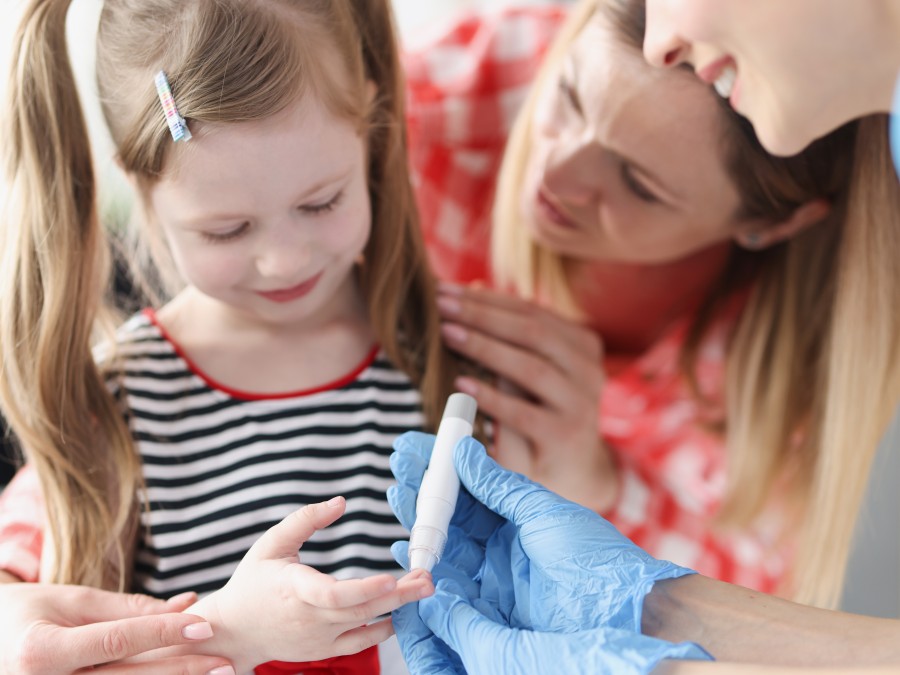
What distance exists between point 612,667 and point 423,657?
0.60ft

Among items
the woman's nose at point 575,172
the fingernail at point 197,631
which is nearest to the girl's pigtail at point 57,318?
the fingernail at point 197,631

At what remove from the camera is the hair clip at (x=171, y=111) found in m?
0.89

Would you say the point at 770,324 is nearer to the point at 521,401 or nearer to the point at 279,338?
the point at 521,401

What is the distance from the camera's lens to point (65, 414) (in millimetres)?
1020

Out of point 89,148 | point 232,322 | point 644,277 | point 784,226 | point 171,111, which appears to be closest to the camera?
point 171,111

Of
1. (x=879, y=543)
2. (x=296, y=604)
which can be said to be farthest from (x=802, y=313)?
(x=296, y=604)

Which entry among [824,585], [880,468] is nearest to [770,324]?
[880,468]

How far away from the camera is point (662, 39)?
3.38 ft

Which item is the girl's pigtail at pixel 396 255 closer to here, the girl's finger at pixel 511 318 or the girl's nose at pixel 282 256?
the girl's finger at pixel 511 318

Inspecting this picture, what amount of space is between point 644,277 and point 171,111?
2.88 feet

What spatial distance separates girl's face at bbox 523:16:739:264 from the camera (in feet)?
3.68

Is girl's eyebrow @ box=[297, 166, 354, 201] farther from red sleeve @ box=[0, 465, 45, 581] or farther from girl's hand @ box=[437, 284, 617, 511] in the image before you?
red sleeve @ box=[0, 465, 45, 581]

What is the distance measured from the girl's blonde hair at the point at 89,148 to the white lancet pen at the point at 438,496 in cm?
21

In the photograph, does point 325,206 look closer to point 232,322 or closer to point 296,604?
point 232,322
